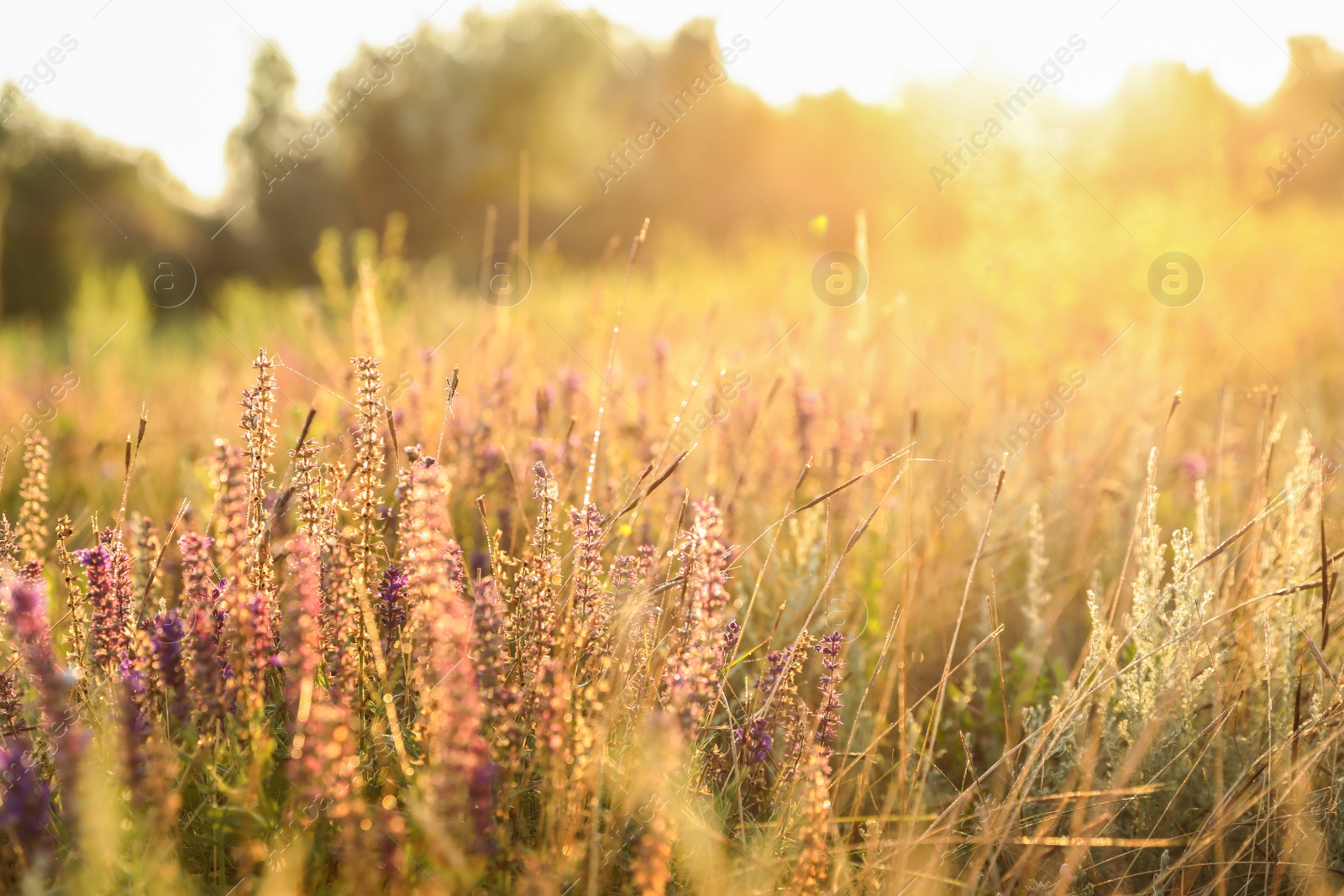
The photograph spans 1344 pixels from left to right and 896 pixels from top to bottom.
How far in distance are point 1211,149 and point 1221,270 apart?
1.59m

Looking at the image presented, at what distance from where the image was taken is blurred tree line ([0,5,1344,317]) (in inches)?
742

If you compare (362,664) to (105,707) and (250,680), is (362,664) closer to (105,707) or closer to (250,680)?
(250,680)

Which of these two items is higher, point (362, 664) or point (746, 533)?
point (746, 533)

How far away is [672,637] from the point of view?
1433 millimetres

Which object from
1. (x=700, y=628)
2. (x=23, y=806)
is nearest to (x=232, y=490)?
(x=23, y=806)

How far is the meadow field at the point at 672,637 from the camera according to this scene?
111 cm

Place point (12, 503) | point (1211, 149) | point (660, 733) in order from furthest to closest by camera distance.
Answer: point (1211, 149) → point (12, 503) → point (660, 733)

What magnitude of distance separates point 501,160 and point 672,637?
917 inches

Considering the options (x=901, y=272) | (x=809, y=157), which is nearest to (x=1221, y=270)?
(x=901, y=272)

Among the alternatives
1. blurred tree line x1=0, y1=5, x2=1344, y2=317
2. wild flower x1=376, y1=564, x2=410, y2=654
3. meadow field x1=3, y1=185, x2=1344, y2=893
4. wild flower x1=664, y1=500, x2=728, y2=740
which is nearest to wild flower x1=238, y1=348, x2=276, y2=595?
meadow field x1=3, y1=185, x2=1344, y2=893

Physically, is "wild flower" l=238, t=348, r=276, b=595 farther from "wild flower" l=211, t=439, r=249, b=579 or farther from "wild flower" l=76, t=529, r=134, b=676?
"wild flower" l=76, t=529, r=134, b=676

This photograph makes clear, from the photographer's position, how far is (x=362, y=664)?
4.32ft

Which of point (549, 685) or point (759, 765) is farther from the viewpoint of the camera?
point (759, 765)

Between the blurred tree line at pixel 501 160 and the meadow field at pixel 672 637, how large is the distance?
14964 millimetres
